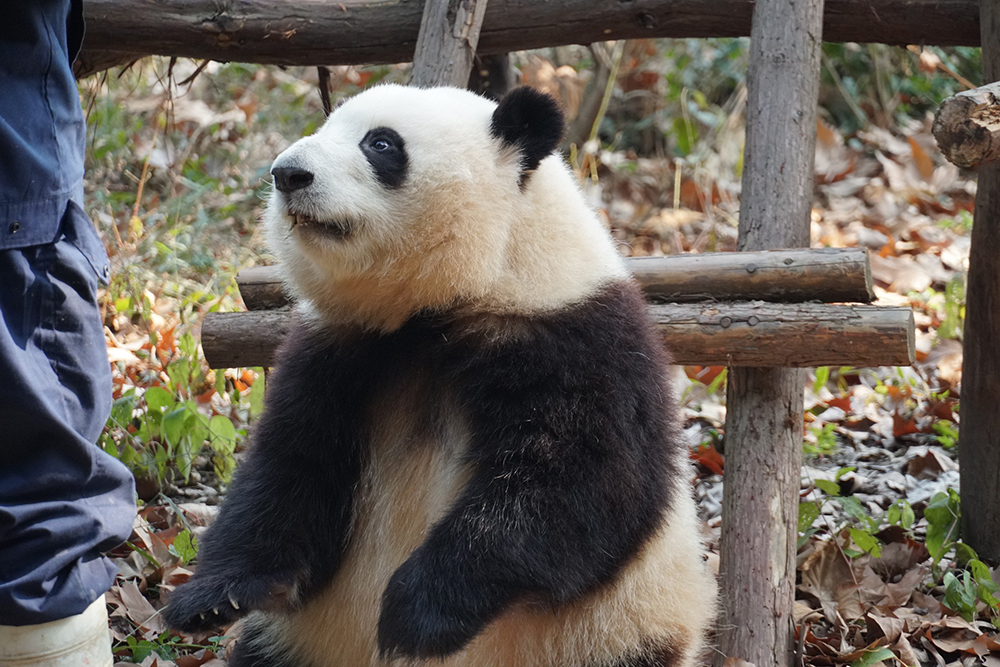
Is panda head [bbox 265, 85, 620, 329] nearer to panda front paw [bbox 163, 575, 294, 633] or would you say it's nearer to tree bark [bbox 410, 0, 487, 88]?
panda front paw [bbox 163, 575, 294, 633]

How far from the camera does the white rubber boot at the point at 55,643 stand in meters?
2.52

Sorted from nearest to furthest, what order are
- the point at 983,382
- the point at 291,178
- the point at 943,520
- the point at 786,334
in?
the point at 291,178 < the point at 786,334 < the point at 983,382 < the point at 943,520

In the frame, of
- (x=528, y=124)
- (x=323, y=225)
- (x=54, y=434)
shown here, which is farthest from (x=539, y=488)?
(x=54, y=434)

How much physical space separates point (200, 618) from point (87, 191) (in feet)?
16.4

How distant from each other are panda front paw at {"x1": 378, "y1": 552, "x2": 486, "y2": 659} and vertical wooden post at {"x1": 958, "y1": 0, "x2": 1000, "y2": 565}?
2371mm

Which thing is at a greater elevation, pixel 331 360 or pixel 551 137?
pixel 551 137

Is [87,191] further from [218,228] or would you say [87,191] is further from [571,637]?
[571,637]

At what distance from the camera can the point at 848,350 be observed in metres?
3.16

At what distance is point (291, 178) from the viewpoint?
7.63 ft

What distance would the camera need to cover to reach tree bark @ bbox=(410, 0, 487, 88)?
3832 millimetres

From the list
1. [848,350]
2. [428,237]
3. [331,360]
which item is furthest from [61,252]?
[848,350]

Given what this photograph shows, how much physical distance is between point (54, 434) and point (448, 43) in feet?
→ 7.03

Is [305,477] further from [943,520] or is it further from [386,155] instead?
[943,520]

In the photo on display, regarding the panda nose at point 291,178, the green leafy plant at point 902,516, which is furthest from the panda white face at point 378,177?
the green leafy plant at point 902,516
